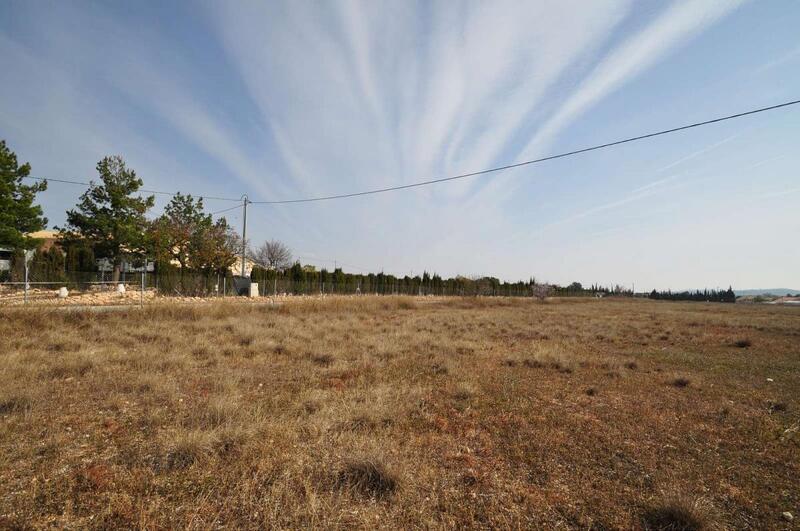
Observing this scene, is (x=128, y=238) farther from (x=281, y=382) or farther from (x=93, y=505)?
(x=93, y=505)

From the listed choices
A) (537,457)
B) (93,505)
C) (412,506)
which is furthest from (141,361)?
(537,457)

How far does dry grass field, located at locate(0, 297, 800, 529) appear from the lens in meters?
2.96

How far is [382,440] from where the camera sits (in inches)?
163

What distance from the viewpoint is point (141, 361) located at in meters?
7.50

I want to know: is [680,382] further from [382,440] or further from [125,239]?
[125,239]

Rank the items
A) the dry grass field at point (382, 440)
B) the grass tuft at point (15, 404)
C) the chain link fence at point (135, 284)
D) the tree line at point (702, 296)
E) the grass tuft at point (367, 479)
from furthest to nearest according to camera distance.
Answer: the tree line at point (702, 296) → the chain link fence at point (135, 284) → the grass tuft at point (15, 404) → the grass tuft at point (367, 479) → the dry grass field at point (382, 440)

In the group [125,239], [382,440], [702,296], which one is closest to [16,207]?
[125,239]

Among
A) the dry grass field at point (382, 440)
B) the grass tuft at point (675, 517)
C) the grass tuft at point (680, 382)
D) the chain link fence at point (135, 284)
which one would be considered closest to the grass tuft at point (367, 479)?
Answer: the dry grass field at point (382, 440)

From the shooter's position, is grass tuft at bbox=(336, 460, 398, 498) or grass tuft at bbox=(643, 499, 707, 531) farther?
grass tuft at bbox=(336, 460, 398, 498)

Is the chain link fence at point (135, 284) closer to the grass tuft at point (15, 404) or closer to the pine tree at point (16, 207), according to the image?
the pine tree at point (16, 207)

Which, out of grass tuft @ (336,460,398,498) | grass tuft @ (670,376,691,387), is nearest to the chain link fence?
grass tuft @ (336,460,398,498)

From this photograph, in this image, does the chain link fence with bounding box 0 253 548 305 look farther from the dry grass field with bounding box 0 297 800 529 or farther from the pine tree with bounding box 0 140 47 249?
the dry grass field with bounding box 0 297 800 529

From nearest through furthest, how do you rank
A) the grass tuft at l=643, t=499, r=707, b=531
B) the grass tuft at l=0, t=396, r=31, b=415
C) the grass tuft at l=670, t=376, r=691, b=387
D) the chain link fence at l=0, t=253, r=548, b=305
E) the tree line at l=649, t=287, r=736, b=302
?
the grass tuft at l=643, t=499, r=707, b=531 → the grass tuft at l=0, t=396, r=31, b=415 → the grass tuft at l=670, t=376, r=691, b=387 → the chain link fence at l=0, t=253, r=548, b=305 → the tree line at l=649, t=287, r=736, b=302

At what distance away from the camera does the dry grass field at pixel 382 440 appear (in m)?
2.96
